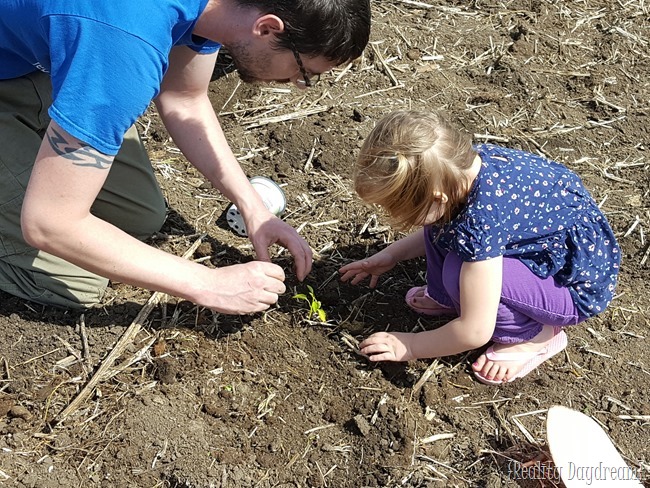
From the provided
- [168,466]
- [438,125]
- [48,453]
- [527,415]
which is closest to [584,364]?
[527,415]

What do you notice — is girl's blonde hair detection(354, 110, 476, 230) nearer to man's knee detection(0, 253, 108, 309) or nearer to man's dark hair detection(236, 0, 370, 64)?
man's dark hair detection(236, 0, 370, 64)

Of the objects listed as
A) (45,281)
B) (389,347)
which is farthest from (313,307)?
(45,281)

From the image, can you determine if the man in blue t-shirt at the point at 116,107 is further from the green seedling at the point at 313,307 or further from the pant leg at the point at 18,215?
the green seedling at the point at 313,307

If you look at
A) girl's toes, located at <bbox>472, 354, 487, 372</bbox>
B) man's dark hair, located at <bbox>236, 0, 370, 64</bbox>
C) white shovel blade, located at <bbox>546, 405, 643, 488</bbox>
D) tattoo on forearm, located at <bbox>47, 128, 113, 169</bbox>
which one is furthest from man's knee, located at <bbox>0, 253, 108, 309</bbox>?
white shovel blade, located at <bbox>546, 405, 643, 488</bbox>

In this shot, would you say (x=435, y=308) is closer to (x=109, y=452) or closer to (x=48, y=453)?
(x=109, y=452)

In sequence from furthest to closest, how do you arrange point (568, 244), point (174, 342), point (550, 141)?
point (550, 141), point (174, 342), point (568, 244)

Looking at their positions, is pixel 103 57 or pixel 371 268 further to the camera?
pixel 371 268

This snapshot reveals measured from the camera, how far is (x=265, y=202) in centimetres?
357

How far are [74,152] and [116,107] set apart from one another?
0.18m

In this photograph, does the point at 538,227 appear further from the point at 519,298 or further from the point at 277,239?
the point at 277,239

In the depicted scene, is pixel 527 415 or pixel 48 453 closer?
pixel 48 453

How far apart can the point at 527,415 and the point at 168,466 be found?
1398mm

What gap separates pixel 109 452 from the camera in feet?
8.67

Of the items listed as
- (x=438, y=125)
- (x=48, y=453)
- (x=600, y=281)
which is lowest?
(x=48, y=453)
